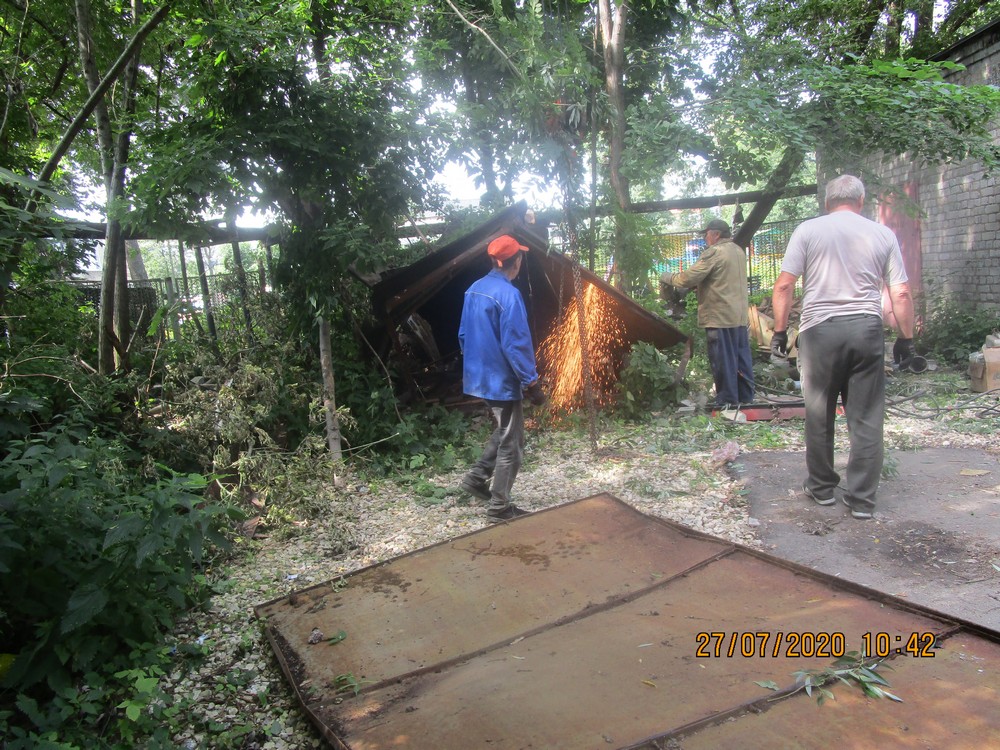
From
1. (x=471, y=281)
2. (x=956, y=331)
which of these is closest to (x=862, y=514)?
(x=471, y=281)

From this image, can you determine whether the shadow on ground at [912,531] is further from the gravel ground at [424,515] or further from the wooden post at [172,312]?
the wooden post at [172,312]

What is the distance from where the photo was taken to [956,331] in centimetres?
908

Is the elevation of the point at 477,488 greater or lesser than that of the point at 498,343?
lesser

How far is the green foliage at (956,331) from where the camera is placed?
8.79m

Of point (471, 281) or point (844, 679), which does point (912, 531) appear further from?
point (471, 281)

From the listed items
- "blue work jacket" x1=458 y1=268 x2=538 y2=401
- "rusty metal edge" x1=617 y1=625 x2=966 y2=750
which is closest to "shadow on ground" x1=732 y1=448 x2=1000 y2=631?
"rusty metal edge" x1=617 y1=625 x2=966 y2=750

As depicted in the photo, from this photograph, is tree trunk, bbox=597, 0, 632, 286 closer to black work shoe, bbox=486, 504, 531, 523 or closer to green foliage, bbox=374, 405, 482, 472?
green foliage, bbox=374, 405, 482, 472

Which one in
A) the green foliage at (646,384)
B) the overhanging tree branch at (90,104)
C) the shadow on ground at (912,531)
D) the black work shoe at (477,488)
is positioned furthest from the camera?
the green foliage at (646,384)

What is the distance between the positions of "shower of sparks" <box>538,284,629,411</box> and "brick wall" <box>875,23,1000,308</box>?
531 cm

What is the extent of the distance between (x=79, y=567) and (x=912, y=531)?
14.4 ft

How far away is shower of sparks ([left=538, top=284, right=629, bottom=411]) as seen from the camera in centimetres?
705

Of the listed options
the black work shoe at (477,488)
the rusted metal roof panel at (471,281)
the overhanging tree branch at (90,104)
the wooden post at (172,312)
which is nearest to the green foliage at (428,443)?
the rusted metal roof panel at (471,281)

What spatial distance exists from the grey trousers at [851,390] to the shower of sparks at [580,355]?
2.92 metres

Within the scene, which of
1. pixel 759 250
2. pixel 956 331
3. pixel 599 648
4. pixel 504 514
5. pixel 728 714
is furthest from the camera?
pixel 759 250
